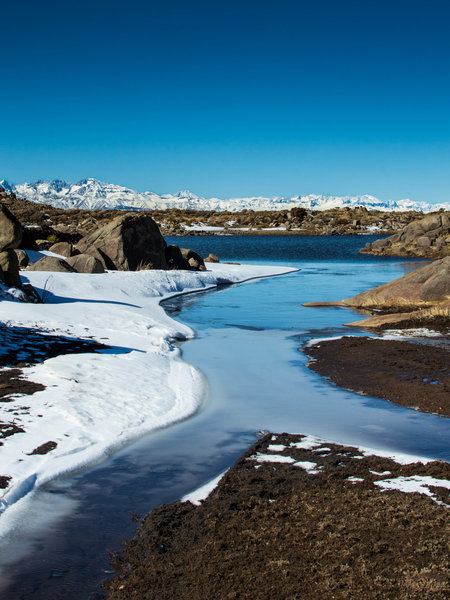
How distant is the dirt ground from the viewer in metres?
8.78

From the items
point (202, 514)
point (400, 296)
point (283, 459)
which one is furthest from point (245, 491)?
point (400, 296)

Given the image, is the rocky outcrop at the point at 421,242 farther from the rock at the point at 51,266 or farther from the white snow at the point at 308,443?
the white snow at the point at 308,443

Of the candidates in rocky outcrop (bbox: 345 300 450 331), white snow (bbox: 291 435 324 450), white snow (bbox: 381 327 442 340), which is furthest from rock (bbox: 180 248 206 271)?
white snow (bbox: 291 435 324 450)

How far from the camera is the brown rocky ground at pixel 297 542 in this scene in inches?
143

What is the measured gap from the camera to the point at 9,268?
15508 mm

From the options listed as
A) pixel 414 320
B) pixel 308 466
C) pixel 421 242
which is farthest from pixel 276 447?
pixel 421 242

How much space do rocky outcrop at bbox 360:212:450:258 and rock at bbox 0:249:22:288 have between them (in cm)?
4726

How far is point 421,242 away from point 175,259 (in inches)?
1492

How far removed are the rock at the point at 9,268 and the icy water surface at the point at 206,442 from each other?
17.4 ft

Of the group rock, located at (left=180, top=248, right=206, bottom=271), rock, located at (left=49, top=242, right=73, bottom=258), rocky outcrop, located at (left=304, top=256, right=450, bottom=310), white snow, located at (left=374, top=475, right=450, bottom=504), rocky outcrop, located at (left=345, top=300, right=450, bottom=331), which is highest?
rock, located at (left=49, top=242, right=73, bottom=258)

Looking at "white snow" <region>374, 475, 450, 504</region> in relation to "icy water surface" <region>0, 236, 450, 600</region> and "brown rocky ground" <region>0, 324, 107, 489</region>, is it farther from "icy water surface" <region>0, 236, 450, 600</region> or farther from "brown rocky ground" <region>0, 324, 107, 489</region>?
"brown rocky ground" <region>0, 324, 107, 489</region>

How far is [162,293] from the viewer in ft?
77.6

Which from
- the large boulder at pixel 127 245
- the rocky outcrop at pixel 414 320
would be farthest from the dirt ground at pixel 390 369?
the large boulder at pixel 127 245

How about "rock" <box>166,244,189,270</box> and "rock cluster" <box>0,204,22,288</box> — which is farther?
"rock" <box>166,244,189,270</box>
